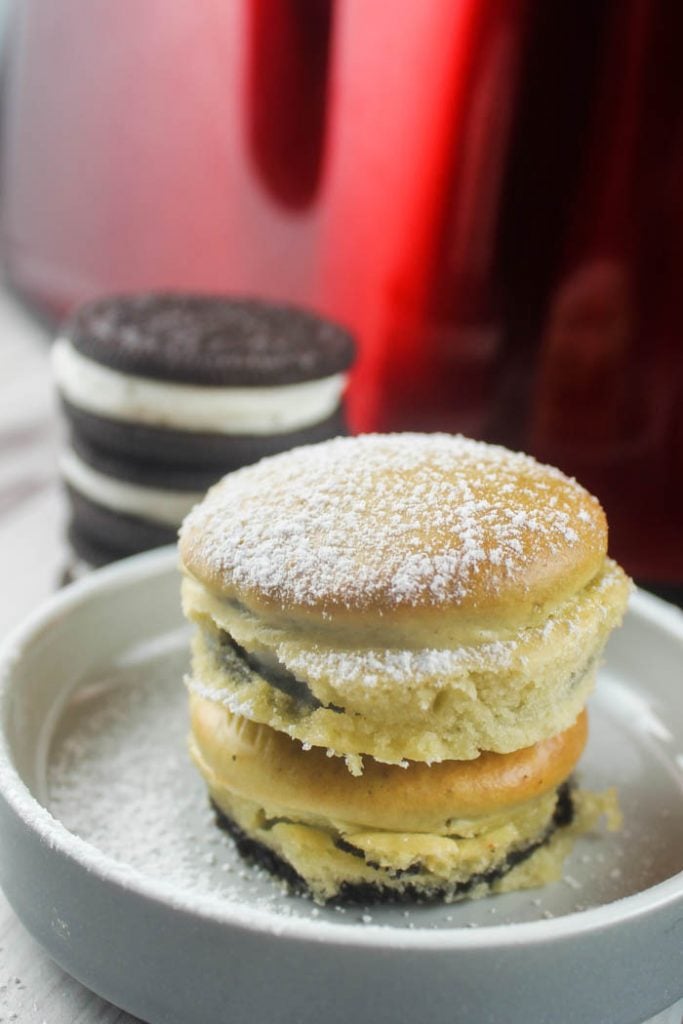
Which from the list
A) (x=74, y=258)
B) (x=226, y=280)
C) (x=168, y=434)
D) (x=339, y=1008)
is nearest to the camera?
(x=339, y=1008)

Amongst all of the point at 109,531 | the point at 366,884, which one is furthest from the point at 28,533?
the point at 366,884

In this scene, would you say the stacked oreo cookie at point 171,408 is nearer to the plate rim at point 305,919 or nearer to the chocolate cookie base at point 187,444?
the chocolate cookie base at point 187,444

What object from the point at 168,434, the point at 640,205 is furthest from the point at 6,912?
the point at 640,205

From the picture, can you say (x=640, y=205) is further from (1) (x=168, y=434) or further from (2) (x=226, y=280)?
(2) (x=226, y=280)

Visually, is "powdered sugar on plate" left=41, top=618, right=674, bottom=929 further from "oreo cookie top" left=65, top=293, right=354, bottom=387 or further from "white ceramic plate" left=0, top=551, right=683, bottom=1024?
"oreo cookie top" left=65, top=293, right=354, bottom=387

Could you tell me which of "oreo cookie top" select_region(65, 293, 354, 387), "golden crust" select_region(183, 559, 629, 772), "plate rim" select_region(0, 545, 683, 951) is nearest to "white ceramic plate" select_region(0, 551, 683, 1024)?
"plate rim" select_region(0, 545, 683, 951)
